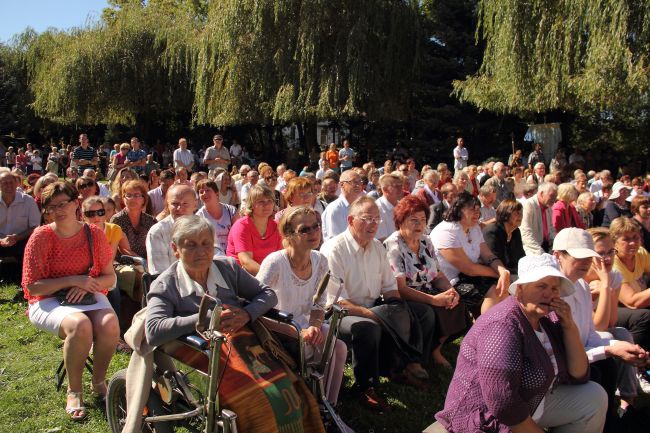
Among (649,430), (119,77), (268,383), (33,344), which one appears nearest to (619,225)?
(649,430)

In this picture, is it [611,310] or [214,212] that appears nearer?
[611,310]

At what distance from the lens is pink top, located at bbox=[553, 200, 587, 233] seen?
25.2 feet

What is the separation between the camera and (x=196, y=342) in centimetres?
293

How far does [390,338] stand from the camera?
4449 mm

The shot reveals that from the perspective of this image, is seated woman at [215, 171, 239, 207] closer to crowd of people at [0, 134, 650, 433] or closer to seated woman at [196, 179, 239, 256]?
crowd of people at [0, 134, 650, 433]

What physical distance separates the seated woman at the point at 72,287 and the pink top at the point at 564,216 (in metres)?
5.59

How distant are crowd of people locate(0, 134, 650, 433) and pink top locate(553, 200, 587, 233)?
692 millimetres

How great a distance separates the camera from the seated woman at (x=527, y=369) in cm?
260

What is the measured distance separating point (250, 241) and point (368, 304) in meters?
1.30

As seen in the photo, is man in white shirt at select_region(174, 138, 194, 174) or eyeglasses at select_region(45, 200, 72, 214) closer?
eyeglasses at select_region(45, 200, 72, 214)

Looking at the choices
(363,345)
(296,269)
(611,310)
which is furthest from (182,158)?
(611,310)

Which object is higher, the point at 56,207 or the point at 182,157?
the point at 56,207

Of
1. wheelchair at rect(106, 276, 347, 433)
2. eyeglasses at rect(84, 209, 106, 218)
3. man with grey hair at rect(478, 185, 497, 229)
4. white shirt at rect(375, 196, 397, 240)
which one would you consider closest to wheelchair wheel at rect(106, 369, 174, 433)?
wheelchair at rect(106, 276, 347, 433)

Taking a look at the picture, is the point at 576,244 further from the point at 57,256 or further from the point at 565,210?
the point at 565,210
